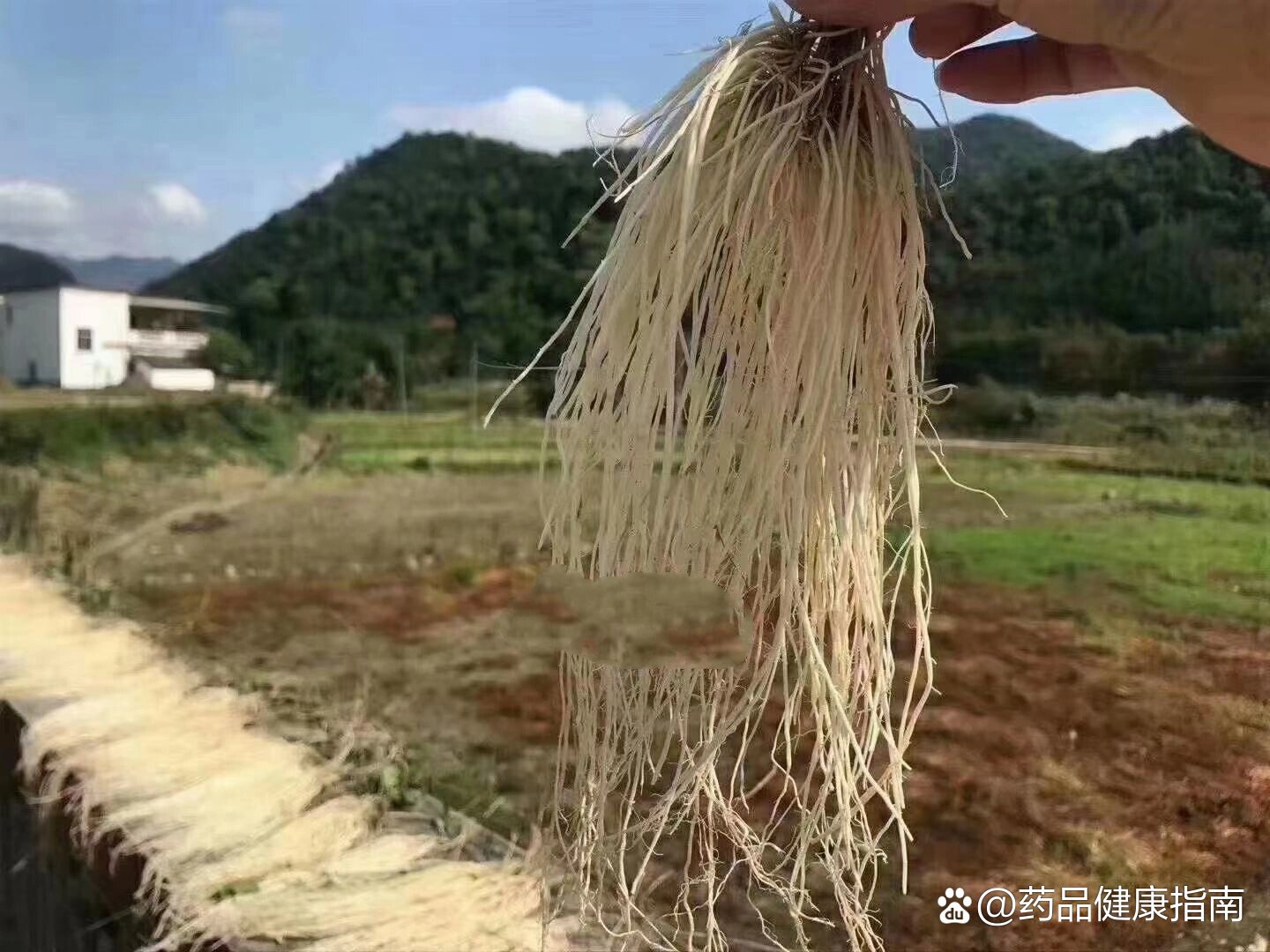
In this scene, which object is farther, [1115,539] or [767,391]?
[1115,539]

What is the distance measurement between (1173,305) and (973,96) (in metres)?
1.02

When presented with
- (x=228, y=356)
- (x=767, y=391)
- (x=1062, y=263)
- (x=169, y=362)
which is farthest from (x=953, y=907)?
(x=228, y=356)

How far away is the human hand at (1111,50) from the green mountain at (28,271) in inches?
156

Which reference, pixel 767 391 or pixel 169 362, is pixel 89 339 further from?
pixel 767 391

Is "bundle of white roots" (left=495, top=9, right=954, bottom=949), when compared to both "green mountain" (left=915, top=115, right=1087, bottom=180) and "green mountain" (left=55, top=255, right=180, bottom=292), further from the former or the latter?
"green mountain" (left=55, top=255, right=180, bottom=292)

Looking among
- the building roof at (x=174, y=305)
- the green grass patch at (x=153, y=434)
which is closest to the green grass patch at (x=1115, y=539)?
the green grass patch at (x=153, y=434)

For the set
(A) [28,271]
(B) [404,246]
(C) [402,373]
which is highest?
(B) [404,246]

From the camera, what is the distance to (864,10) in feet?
1.39

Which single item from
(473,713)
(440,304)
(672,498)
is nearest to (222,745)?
(473,713)

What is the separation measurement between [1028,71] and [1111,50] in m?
0.07

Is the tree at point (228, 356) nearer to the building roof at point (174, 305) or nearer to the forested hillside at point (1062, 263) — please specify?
the building roof at point (174, 305)

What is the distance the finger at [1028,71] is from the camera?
1.77 ft

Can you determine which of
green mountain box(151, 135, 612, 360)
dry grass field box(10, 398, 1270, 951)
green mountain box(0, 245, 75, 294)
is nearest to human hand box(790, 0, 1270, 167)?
dry grass field box(10, 398, 1270, 951)

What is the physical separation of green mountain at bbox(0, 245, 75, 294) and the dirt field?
153cm
